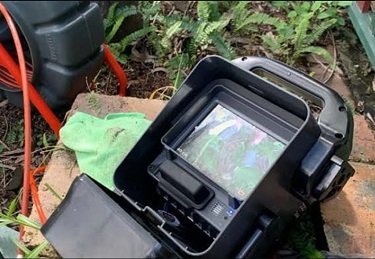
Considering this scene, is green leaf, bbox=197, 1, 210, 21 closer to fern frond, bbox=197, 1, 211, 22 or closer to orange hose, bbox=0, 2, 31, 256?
fern frond, bbox=197, 1, 211, 22

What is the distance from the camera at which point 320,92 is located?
2.01m

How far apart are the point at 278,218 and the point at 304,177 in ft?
0.43

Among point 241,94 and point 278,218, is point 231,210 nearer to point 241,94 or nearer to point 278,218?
point 278,218

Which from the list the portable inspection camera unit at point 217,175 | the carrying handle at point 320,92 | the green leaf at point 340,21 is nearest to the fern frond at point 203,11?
the green leaf at point 340,21

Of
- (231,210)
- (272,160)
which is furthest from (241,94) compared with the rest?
(231,210)

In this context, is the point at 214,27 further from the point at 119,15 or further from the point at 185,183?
the point at 185,183

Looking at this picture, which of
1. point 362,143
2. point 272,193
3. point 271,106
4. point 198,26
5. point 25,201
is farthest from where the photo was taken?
point 198,26

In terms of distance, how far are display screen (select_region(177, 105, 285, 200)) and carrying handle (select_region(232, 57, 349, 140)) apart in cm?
17

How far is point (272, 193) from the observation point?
1756mm

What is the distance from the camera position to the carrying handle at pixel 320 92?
191 cm

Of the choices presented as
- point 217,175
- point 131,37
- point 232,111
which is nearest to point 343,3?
point 131,37

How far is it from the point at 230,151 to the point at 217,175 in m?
0.08

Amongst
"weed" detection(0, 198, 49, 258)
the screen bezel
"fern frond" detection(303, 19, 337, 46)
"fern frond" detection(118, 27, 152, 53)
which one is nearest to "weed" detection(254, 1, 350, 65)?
"fern frond" detection(303, 19, 337, 46)

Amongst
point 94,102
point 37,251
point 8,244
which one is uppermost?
point 94,102
